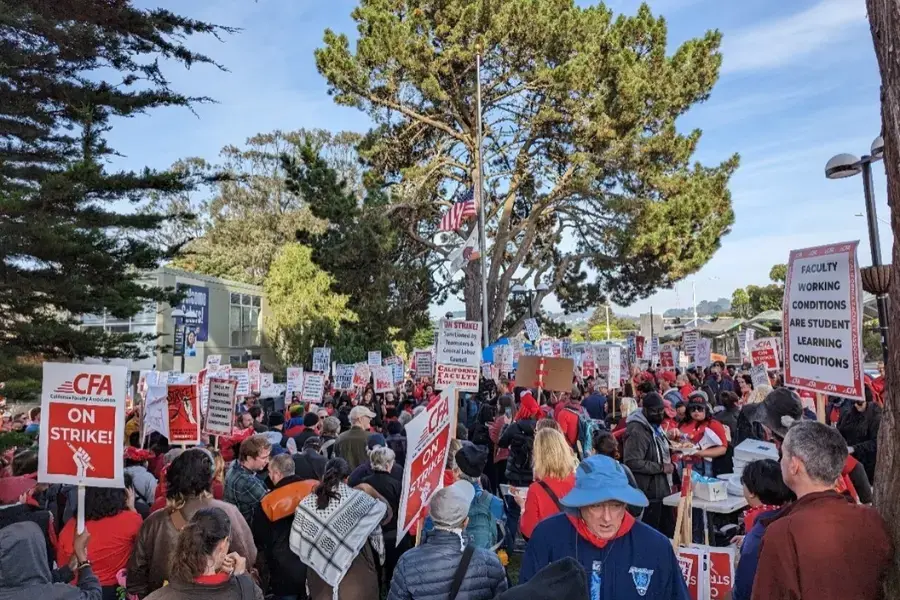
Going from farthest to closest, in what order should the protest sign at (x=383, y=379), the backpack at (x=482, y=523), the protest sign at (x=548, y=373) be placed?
the protest sign at (x=383, y=379)
the protest sign at (x=548, y=373)
the backpack at (x=482, y=523)

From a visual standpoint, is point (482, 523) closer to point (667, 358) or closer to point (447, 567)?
point (447, 567)

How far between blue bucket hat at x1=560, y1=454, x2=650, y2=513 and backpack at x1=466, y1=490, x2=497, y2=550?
180 centimetres

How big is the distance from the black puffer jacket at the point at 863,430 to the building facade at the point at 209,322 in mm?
25653

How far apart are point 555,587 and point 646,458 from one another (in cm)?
490

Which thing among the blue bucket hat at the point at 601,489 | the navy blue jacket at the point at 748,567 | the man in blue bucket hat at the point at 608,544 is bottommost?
the navy blue jacket at the point at 748,567

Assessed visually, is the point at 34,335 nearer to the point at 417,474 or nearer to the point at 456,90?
the point at 417,474

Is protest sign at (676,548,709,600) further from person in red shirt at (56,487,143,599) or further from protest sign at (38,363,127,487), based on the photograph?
protest sign at (38,363,127,487)

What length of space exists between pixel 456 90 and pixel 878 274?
2496 centimetres

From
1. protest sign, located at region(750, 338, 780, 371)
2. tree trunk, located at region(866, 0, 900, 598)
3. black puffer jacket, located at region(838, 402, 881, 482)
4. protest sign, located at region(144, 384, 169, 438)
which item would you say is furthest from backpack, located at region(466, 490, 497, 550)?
protest sign, located at region(750, 338, 780, 371)

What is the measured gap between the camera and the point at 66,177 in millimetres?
5637

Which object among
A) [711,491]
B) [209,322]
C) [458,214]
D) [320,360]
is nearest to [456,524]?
[711,491]

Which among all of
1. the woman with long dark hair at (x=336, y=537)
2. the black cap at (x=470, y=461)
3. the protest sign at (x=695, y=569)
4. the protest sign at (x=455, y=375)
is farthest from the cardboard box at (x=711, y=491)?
the protest sign at (x=455, y=375)

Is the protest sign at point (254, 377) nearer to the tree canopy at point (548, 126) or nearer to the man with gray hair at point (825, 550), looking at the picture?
the tree canopy at point (548, 126)

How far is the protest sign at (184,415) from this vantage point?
295 inches
